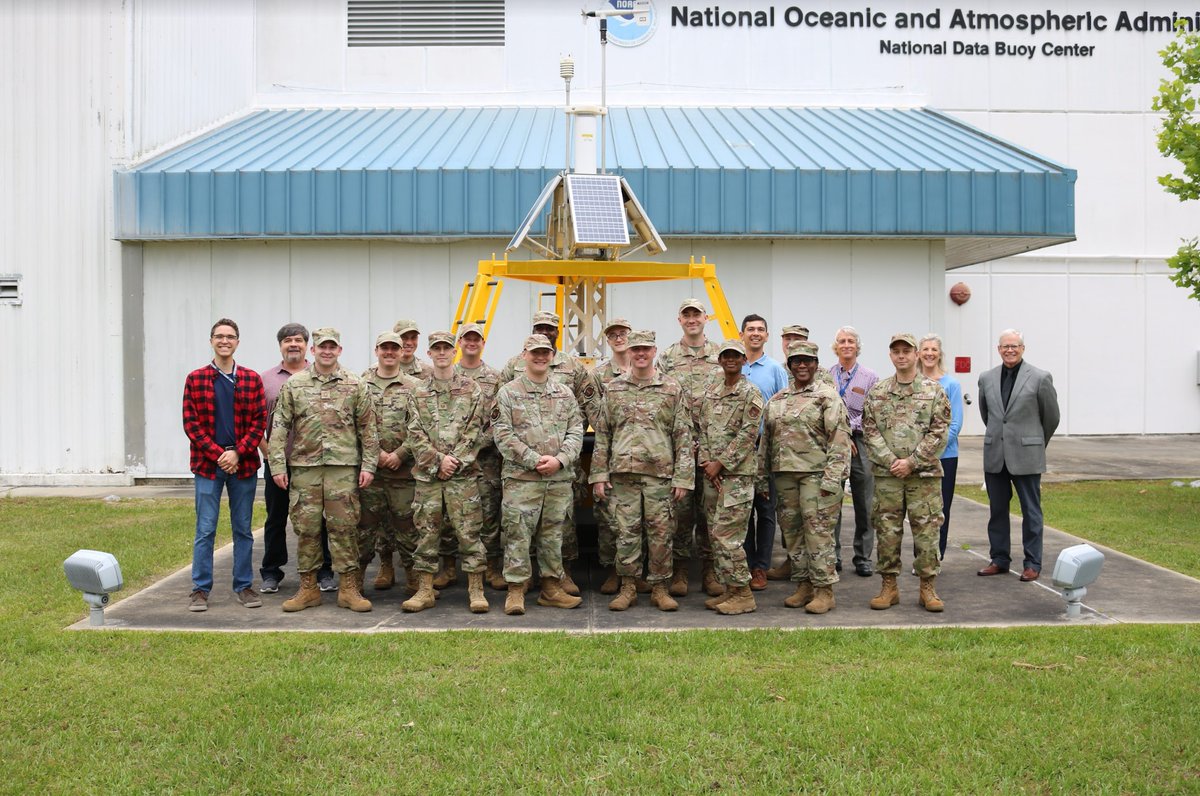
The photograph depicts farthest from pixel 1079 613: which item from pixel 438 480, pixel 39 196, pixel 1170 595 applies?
pixel 39 196

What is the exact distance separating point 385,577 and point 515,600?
1322mm

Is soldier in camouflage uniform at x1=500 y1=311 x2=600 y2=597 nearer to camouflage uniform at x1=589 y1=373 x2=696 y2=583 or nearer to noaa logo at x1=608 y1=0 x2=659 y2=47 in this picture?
camouflage uniform at x1=589 y1=373 x2=696 y2=583

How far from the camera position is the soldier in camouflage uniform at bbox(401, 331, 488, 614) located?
21.8ft

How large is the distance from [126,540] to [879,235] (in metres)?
9.83

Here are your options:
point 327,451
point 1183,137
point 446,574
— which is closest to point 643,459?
point 446,574

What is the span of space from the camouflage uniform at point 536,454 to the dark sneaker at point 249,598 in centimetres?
176

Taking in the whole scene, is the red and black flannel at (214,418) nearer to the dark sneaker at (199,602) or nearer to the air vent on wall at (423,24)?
the dark sneaker at (199,602)

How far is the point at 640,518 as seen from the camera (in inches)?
263

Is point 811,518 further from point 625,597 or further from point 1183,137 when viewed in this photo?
point 1183,137

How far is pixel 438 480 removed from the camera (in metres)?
6.70

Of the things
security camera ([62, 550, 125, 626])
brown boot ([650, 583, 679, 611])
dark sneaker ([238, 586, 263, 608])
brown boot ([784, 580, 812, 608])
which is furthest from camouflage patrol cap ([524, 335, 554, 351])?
security camera ([62, 550, 125, 626])

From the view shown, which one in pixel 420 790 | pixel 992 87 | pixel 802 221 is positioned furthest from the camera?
pixel 992 87

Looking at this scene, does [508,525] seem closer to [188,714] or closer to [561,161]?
[188,714]

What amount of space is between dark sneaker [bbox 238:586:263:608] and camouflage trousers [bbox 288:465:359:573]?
0.61m
